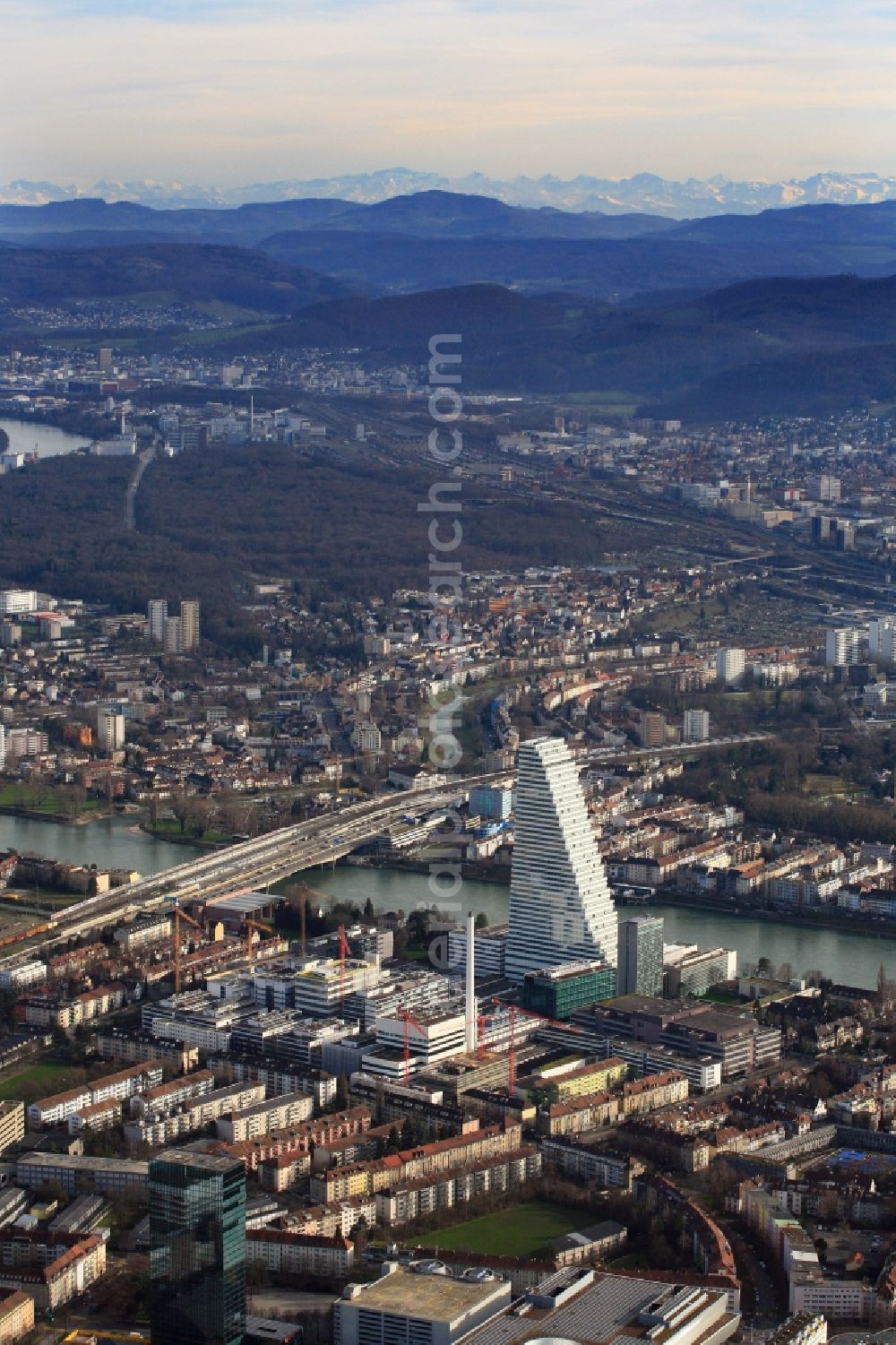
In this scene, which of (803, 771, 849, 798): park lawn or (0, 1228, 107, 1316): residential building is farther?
(803, 771, 849, 798): park lawn

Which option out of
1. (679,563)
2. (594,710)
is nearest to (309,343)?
(679,563)

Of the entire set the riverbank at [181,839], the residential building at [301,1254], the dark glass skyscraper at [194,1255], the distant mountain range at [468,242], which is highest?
the distant mountain range at [468,242]

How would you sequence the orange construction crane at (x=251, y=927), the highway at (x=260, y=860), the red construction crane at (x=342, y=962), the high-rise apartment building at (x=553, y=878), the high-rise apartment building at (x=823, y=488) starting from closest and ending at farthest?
the red construction crane at (x=342, y=962)
the high-rise apartment building at (x=553, y=878)
the orange construction crane at (x=251, y=927)
the highway at (x=260, y=860)
the high-rise apartment building at (x=823, y=488)

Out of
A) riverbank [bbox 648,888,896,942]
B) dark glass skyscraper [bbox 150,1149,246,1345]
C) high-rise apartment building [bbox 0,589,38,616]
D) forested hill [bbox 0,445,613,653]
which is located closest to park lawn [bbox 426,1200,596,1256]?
dark glass skyscraper [bbox 150,1149,246,1345]

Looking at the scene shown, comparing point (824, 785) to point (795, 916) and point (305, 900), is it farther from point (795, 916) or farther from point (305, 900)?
point (305, 900)

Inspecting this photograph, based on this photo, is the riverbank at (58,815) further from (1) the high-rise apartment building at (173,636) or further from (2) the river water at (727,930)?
(1) the high-rise apartment building at (173,636)

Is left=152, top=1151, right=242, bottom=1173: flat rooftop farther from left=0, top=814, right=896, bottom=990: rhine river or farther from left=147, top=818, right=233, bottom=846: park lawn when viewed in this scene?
left=147, top=818, right=233, bottom=846: park lawn

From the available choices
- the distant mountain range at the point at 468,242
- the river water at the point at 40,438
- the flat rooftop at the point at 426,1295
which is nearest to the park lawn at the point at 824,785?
the flat rooftop at the point at 426,1295
